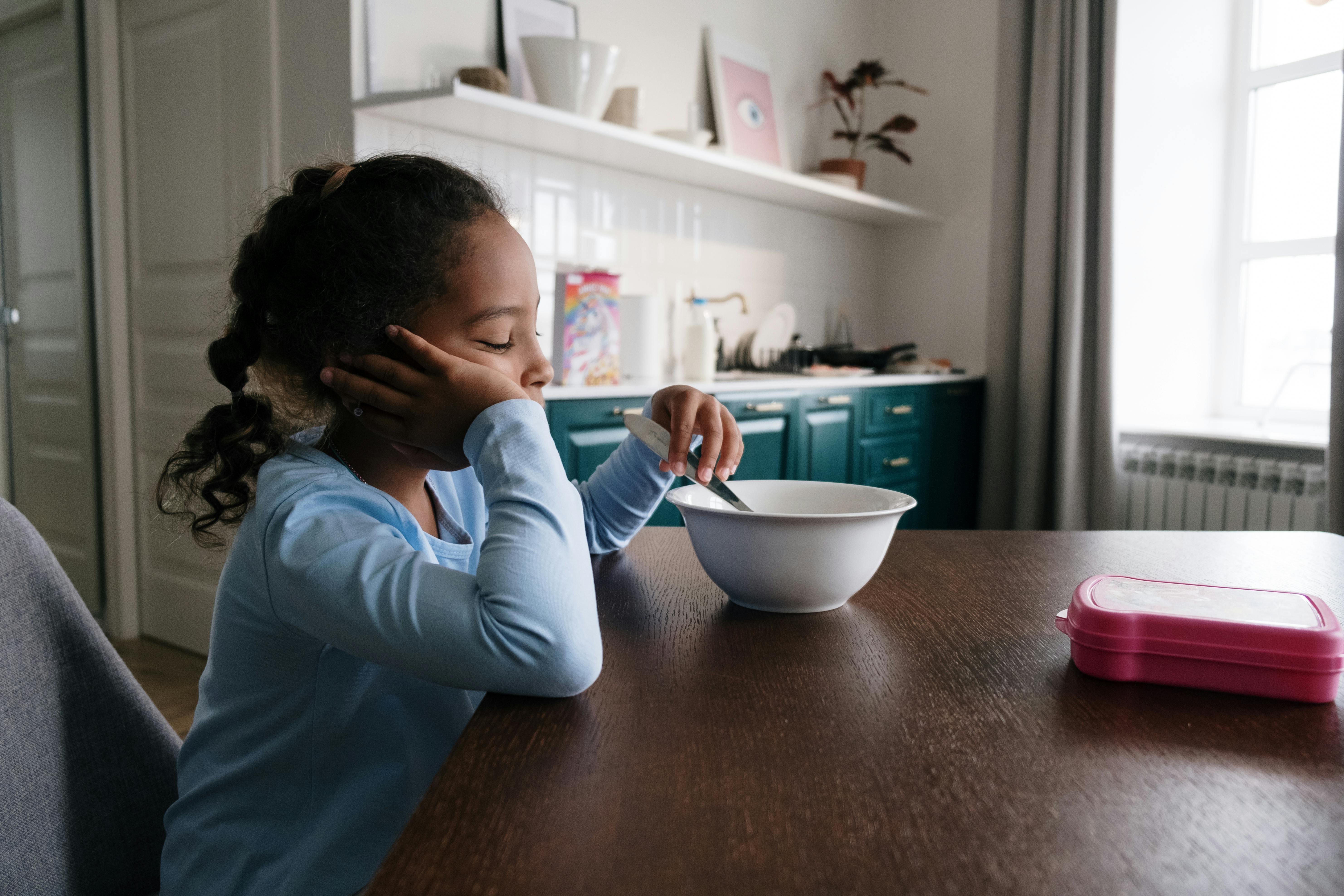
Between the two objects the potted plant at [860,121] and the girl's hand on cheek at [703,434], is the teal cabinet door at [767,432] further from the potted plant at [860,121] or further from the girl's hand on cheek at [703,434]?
the girl's hand on cheek at [703,434]

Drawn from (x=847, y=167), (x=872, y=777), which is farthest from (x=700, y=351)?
(x=872, y=777)

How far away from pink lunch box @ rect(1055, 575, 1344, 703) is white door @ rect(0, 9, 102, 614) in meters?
3.04

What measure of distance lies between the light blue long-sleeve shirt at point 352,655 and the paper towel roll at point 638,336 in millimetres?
2049

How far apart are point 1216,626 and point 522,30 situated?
2613mm

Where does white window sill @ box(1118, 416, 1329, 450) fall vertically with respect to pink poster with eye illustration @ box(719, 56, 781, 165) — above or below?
below

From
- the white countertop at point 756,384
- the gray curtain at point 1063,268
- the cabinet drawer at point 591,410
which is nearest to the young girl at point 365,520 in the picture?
the white countertop at point 756,384

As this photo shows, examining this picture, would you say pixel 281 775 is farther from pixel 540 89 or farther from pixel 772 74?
pixel 772 74

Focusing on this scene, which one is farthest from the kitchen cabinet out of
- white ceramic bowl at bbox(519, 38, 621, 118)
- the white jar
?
white ceramic bowl at bbox(519, 38, 621, 118)

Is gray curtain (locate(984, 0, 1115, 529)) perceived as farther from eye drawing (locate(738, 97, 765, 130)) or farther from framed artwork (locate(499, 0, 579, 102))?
framed artwork (locate(499, 0, 579, 102))

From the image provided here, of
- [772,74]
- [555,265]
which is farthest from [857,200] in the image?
[555,265]

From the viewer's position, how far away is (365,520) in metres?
0.68

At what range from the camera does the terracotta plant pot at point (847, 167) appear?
12.3ft

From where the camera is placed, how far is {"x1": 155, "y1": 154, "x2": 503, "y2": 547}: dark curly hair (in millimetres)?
806

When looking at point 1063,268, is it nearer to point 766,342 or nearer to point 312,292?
point 766,342
